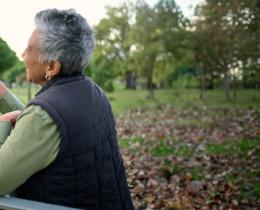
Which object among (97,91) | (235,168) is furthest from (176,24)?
(97,91)

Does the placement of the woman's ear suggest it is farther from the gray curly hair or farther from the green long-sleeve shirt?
the green long-sleeve shirt

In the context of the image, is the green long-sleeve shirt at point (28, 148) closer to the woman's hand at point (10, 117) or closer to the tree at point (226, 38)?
the woman's hand at point (10, 117)

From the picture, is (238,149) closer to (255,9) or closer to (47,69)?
(255,9)

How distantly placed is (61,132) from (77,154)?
120 mm

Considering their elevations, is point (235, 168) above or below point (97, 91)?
below

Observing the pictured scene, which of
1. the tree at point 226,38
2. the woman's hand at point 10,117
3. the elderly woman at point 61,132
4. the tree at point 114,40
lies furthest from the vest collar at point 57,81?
the tree at point 114,40

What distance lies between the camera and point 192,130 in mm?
11039

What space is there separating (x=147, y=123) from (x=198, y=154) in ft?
18.7

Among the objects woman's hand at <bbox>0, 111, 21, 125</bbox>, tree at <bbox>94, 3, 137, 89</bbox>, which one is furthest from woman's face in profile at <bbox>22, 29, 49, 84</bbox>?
tree at <bbox>94, 3, 137, 89</bbox>

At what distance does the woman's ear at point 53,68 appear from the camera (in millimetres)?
1899

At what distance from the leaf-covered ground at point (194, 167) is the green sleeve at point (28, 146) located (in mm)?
2726

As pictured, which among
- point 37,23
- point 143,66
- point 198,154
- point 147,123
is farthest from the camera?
point 143,66

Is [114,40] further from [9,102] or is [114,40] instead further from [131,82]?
[9,102]

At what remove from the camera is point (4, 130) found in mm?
1905
